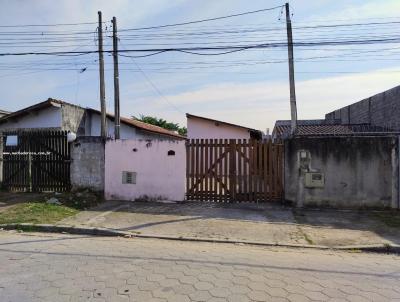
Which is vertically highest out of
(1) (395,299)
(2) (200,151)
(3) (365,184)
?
(2) (200,151)

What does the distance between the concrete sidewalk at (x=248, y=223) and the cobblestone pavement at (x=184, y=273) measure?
33.9 inches

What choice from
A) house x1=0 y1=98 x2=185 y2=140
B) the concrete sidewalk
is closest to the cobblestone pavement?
the concrete sidewalk

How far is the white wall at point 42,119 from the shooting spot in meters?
20.0

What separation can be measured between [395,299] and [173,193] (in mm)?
8245

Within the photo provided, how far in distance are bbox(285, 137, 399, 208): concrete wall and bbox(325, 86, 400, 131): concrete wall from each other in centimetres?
430

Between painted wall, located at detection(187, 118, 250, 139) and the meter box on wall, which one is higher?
painted wall, located at detection(187, 118, 250, 139)

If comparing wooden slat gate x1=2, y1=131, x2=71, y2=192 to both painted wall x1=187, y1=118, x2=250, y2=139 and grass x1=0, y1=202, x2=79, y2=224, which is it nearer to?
grass x1=0, y1=202, x2=79, y2=224

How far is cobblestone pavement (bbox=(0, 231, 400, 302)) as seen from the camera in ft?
16.0

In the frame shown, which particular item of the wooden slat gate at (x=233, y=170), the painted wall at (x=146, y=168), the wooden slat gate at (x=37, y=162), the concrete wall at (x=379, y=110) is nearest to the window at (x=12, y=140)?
the wooden slat gate at (x=37, y=162)

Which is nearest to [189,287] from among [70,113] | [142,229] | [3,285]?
[3,285]

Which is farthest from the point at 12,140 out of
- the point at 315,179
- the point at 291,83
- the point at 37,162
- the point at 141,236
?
the point at 315,179

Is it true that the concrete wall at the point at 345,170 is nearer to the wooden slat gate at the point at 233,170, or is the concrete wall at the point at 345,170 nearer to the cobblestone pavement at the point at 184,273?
the wooden slat gate at the point at 233,170

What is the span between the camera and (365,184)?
1162 centimetres

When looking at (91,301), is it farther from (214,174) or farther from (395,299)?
(214,174)
